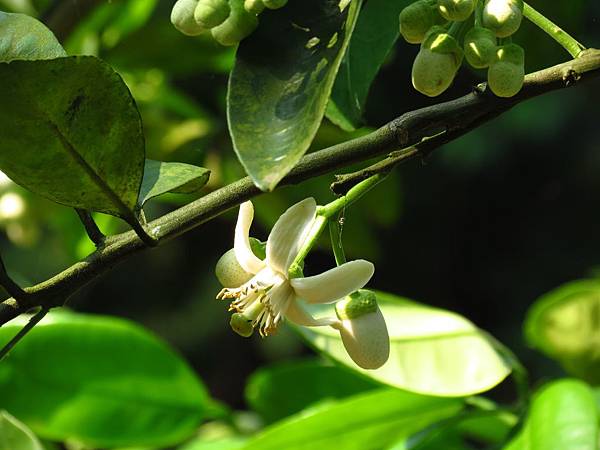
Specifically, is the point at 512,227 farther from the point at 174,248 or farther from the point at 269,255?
the point at 269,255

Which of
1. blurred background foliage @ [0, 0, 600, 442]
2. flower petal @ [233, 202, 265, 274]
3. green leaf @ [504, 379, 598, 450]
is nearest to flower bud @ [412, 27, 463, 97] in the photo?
flower petal @ [233, 202, 265, 274]

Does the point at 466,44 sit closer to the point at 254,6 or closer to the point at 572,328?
the point at 254,6

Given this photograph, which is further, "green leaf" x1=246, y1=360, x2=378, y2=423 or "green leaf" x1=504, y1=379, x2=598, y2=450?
"green leaf" x1=246, y1=360, x2=378, y2=423

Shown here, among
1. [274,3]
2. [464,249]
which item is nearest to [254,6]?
[274,3]

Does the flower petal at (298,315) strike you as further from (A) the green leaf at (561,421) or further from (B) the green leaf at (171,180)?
(A) the green leaf at (561,421)

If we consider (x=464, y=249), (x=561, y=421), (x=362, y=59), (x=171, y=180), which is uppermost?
(x=464, y=249)

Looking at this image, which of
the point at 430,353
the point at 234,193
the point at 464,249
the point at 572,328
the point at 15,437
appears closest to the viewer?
the point at 234,193

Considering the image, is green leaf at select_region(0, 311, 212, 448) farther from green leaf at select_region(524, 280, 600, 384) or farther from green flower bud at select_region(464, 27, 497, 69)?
green flower bud at select_region(464, 27, 497, 69)

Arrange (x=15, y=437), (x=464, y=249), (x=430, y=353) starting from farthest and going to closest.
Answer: (x=464, y=249)
(x=430, y=353)
(x=15, y=437)
